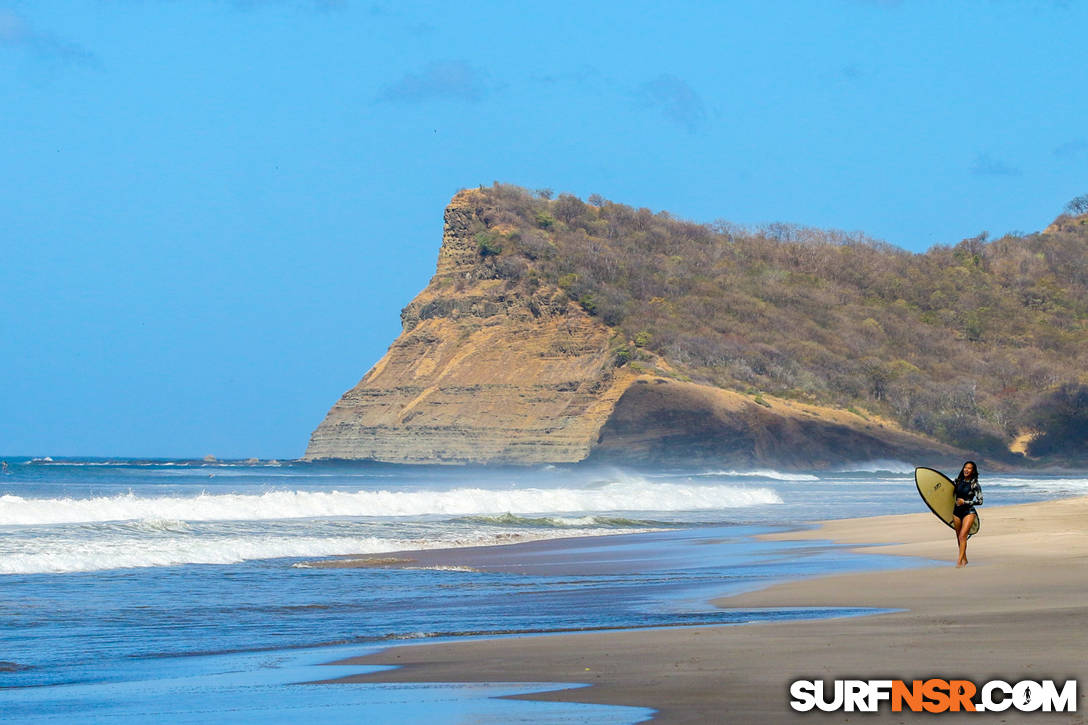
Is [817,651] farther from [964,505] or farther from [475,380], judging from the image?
[475,380]

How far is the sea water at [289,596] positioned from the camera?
779 cm

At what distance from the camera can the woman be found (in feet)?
44.6

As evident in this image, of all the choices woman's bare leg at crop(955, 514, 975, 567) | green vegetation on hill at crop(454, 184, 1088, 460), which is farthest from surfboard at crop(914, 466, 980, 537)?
green vegetation on hill at crop(454, 184, 1088, 460)

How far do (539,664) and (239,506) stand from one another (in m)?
22.3

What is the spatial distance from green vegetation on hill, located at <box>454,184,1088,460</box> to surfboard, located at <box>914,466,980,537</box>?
72.8 m

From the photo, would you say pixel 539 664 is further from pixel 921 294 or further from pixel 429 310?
pixel 921 294

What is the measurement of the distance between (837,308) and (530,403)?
3718cm

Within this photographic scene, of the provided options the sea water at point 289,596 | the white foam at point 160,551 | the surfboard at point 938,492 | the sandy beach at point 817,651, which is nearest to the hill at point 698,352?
the sea water at point 289,596

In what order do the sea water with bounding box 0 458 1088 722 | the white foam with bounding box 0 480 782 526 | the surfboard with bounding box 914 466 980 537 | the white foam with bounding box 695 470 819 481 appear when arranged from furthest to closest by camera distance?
the white foam with bounding box 695 470 819 481 → the white foam with bounding box 0 480 782 526 → the surfboard with bounding box 914 466 980 537 → the sea water with bounding box 0 458 1088 722

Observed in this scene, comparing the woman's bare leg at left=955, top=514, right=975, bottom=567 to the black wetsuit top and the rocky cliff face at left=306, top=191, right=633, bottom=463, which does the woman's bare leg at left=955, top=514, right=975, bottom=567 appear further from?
the rocky cliff face at left=306, top=191, right=633, bottom=463

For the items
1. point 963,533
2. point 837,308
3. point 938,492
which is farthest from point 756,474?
point 963,533

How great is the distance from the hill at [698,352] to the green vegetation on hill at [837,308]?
0.71 feet

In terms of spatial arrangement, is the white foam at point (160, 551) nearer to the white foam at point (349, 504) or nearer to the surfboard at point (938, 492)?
the white foam at point (349, 504)

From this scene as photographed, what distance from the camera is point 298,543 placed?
20.5 metres
